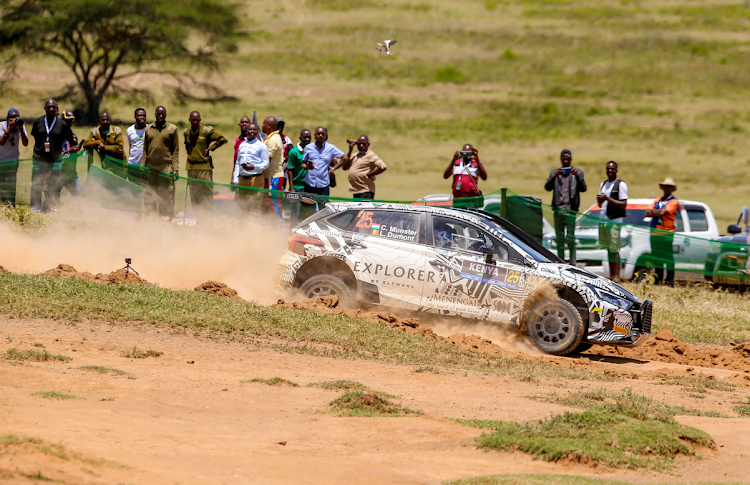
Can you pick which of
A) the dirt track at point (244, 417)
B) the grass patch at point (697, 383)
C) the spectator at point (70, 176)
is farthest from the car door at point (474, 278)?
the spectator at point (70, 176)

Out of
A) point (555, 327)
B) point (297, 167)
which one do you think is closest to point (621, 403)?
point (555, 327)

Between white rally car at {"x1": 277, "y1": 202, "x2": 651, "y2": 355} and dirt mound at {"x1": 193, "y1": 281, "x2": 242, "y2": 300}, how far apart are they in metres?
0.87

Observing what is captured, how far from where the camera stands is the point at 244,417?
7.40 metres

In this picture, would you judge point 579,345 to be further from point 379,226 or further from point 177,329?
point 177,329

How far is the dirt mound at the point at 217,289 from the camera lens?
1231cm

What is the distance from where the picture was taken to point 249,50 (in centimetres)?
7831

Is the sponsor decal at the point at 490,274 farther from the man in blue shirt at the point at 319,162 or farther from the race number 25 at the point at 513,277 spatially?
the man in blue shirt at the point at 319,162

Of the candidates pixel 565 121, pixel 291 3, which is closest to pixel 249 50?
pixel 291 3

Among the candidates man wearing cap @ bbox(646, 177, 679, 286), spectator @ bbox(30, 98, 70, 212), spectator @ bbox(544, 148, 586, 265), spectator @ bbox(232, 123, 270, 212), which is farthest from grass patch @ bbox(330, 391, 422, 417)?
man wearing cap @ bbox(646, 177, 679, 286)

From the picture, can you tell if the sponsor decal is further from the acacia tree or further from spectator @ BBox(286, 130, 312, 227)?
the acacia tree

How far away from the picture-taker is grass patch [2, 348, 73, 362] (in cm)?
857

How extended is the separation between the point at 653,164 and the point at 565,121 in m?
12.8

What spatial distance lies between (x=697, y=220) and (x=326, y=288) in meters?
9.60

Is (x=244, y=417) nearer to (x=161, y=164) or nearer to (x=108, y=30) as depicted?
(x=161, y=164)
